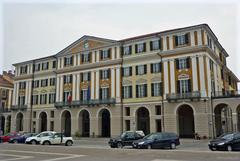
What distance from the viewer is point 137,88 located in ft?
149

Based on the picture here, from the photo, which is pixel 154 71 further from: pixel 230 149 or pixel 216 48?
pixel 230 149

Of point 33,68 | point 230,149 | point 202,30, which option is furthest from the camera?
point 33,68

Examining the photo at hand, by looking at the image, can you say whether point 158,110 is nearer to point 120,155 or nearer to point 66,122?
point 66,122

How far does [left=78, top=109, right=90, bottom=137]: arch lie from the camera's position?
50.9 meters

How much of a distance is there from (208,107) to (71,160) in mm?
27550

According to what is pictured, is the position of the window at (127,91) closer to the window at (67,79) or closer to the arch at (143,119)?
the arch at (143,119)

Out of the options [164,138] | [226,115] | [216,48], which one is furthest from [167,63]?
[164,138]

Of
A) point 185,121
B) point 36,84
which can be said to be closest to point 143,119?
point 185,121

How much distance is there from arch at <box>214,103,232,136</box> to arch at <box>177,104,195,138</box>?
12.3 feet

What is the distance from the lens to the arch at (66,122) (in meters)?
53.2

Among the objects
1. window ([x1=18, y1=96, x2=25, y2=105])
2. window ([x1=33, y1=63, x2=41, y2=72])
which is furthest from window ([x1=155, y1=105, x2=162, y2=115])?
window ([x1=18, y1=96, x2=25, y2=105])

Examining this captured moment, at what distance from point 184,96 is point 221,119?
1141cm

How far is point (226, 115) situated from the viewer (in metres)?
49.3

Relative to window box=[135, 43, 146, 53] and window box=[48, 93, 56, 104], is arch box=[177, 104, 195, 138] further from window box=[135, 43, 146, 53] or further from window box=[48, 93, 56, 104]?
window box=[48, 93, 56, 104]
